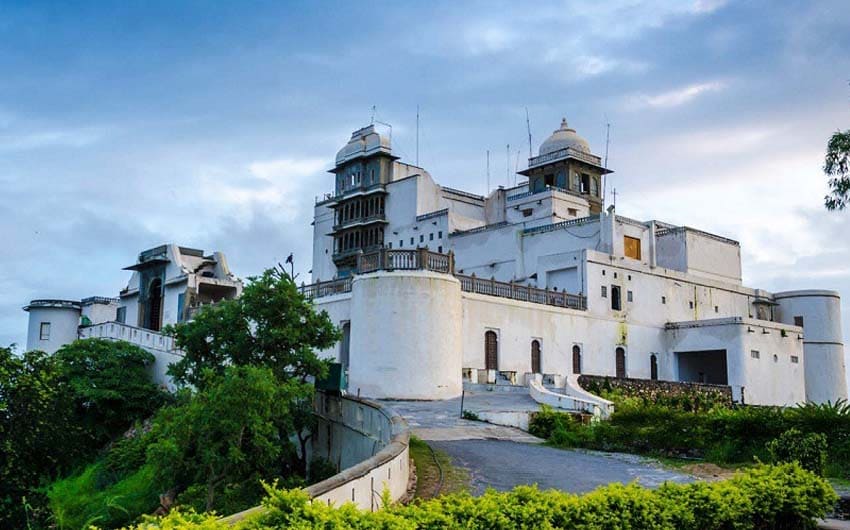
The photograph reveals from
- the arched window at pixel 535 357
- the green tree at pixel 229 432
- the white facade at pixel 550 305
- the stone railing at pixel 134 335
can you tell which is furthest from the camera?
the stone railing at pixel 134 335

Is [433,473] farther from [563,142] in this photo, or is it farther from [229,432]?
[563,142]

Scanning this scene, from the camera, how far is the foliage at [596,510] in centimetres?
762

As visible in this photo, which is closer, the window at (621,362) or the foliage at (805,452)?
the foliage at (805,452)

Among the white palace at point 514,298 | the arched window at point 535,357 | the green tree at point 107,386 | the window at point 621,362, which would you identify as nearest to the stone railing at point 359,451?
the white palace at point 514,298

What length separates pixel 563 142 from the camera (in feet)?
181

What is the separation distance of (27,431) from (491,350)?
17.0m

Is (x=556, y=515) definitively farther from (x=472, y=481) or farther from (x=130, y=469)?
(x=130, y=469)

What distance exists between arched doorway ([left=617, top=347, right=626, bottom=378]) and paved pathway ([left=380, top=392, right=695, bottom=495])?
51.1 ft

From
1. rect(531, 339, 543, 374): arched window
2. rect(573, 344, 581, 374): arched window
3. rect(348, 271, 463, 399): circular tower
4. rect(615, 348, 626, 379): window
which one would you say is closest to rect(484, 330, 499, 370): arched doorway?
rect(531, 339, 543, 374): arched window

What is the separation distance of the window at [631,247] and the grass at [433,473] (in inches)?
A: 1065

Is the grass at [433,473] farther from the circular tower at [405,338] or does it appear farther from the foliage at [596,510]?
the circular tower at [405,338]

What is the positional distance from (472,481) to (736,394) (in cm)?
2867

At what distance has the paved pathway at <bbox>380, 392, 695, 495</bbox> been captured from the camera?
14730 mm

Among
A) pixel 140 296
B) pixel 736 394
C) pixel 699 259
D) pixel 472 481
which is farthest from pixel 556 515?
pixel 140 296
